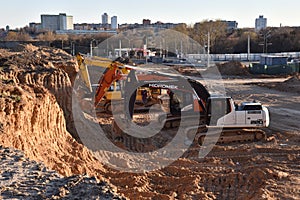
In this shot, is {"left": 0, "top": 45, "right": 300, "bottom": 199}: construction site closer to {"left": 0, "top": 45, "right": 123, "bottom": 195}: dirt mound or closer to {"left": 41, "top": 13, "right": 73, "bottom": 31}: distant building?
{"left": 0, "top": 45, "right": 123, "bottom": 195}: dirt mound

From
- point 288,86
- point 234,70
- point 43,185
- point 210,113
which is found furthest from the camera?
point 234,70

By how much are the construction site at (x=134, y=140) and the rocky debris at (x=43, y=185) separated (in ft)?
0.05

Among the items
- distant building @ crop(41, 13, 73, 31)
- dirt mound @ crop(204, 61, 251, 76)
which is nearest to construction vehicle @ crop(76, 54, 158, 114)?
dirt mound @ crop(204, 61, 251, 76)

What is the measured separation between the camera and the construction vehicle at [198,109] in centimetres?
1453

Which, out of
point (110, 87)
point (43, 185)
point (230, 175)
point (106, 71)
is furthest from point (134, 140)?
point (43, 185)

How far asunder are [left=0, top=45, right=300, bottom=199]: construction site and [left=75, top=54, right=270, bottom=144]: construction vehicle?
0.04 metres

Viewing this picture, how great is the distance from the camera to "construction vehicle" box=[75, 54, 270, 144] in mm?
14531

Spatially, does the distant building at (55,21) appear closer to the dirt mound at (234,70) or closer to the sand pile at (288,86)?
the dirt mound at (234,70)

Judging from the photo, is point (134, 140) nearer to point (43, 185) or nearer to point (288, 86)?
point (43, 185)

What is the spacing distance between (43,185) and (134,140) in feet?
30.6

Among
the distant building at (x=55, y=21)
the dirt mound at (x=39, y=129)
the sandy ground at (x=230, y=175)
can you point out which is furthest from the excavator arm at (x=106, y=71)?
the distant building at (x=55, y=21)

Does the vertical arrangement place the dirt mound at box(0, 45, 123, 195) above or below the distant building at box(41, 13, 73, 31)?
→ below

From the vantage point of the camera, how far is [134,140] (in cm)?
1527

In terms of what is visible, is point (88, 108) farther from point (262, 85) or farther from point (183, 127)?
point (262, 85)
